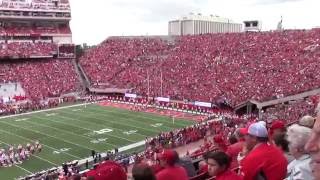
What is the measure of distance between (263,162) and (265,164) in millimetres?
26

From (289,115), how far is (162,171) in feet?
60.3

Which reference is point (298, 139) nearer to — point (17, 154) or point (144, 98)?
point (17, 154)

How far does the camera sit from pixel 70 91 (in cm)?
4134

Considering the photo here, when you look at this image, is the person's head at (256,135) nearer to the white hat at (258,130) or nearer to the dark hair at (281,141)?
the white hat at (258,130)

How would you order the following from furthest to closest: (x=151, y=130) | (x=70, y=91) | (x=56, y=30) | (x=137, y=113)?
(x=56, y=30) → (x=70, y=91) → (x=137, y=113) → (x=151, y=130)

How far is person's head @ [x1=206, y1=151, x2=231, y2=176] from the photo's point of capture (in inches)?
143

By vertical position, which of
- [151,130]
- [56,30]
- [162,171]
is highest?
[56,30]

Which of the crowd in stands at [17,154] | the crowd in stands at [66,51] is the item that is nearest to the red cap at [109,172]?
the crowd in stands at [17,154]

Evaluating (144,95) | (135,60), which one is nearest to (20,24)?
(135,60)

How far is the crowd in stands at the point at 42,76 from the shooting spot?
39.8m

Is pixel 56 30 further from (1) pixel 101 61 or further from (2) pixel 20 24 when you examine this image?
(1) pixel 101 61

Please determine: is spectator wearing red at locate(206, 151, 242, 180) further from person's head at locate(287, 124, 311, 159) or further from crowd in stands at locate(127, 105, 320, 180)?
person's head at locate(287, 124, 311, 159)

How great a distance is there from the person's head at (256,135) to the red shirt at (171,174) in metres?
0.74

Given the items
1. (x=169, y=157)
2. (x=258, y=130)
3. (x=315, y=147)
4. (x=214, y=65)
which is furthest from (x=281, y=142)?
(x=214, y=65)
